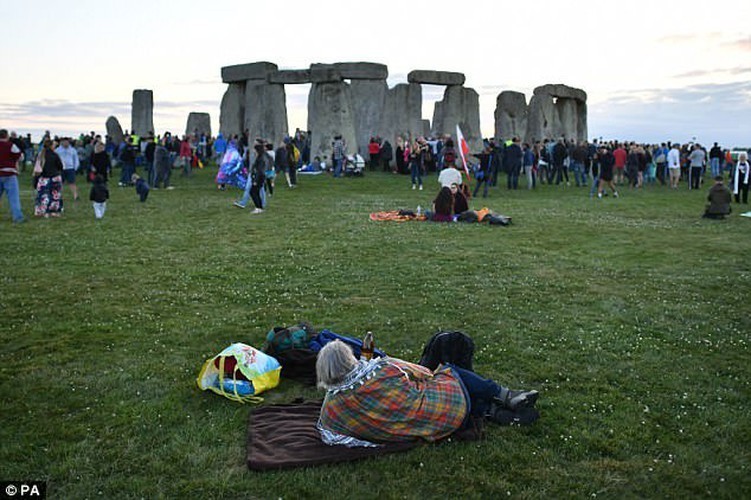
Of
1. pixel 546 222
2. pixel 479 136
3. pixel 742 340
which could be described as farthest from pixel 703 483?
pixel 479 136

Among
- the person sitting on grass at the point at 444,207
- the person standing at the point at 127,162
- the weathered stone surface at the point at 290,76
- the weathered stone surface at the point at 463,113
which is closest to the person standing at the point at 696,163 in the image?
the weathered stone surface at the point at 463,113

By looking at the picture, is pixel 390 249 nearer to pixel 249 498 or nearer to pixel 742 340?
pixel 742 340

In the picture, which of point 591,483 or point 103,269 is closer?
point 591,483

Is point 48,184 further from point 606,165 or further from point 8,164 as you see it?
point 606,165

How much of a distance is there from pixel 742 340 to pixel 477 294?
13.9 ft

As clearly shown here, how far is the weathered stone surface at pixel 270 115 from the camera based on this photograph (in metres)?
43.1

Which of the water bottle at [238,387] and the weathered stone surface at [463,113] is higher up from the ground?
the weathered stone surface at [463,113]

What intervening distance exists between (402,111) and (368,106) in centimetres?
Answer: 262

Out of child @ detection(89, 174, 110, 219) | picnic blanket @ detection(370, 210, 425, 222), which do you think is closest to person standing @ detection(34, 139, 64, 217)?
child @ detection(89, 174, 110, 219)

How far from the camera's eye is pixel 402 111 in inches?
1784

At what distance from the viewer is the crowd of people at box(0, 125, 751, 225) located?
2238cm

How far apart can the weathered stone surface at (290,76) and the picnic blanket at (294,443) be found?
A: 36285 mm

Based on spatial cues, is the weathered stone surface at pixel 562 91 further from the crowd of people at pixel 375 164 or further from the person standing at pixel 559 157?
the person standing at pixel 559 157

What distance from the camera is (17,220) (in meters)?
20.8
